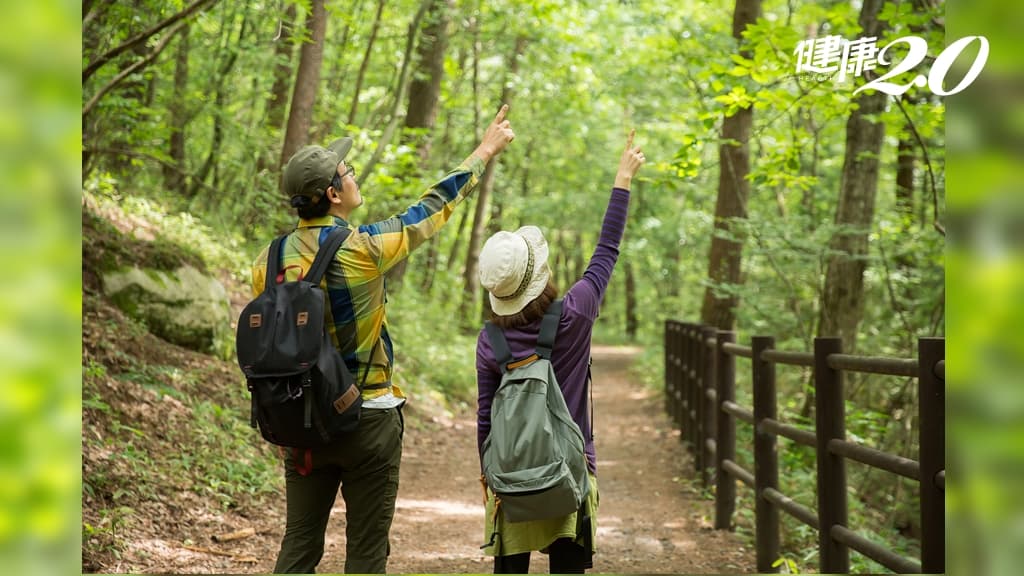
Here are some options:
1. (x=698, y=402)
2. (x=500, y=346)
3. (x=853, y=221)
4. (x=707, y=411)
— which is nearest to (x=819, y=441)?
(x=500, y=346)

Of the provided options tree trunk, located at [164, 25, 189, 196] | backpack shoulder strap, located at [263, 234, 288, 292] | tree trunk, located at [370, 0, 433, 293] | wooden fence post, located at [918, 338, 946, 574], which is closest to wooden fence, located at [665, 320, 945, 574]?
wooden fence post, located at [918, 338, 946, 574]

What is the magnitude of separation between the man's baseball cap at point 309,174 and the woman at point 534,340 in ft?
2.23

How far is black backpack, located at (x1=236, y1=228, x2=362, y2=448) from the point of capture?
297cm

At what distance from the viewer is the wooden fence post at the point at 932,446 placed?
343cm

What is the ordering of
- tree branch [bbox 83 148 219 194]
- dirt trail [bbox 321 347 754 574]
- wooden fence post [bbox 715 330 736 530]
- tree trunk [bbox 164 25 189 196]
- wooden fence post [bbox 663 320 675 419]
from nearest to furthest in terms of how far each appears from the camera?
dirt trail [bbox 321 347 754 574]
tree branch [bbox 83 148 219 194]
wooden fence post [bbox 715 330 736 530]
tree trunk [bbox 164 25 189 196]
wooden fence post [bbox 663 320 675 419]

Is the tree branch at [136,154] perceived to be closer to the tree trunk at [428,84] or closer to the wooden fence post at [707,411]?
the tree trunk at [428,84]

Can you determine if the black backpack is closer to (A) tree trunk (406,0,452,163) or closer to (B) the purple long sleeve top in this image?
(B) the purple long sleeve top

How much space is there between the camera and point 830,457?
183 inches

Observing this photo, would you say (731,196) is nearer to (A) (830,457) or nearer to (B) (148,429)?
(A) (830,457)

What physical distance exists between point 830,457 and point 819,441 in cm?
12

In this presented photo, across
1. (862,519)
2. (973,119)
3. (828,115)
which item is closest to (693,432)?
(862,519)

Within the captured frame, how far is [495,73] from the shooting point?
68.9ft

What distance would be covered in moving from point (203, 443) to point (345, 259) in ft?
13.7

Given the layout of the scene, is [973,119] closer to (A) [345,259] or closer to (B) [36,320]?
(B) [36,320]
